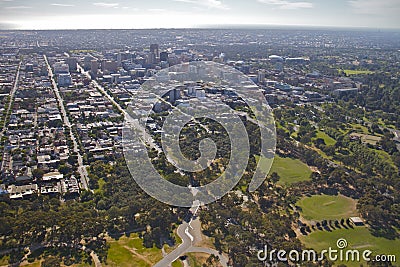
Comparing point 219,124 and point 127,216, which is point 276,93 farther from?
point 127,216

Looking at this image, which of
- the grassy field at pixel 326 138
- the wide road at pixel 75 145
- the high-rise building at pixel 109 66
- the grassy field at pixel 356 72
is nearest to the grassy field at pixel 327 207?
the grassy field at pixel 326 138

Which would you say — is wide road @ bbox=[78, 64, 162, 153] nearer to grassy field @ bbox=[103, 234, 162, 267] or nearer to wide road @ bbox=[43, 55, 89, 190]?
wide road @ bbox=[43, 55, 89, 190]

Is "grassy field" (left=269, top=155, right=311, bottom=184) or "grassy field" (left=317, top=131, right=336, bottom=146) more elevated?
"grassy field" (left=317, top=131, right=336, bottom=146)

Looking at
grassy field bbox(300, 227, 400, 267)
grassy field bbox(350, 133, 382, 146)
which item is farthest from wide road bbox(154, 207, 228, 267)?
grassy field bbox(350, 133, 382, 146)

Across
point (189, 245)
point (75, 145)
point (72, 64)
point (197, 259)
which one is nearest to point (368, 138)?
point (189, 245)

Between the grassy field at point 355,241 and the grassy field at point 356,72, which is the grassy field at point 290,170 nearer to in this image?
the grassy field at point 355,241

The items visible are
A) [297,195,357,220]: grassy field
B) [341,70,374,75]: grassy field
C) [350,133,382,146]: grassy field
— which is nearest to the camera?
[297,195,357,220]: grassy field

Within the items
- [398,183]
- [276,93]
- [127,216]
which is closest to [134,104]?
[276,93]
